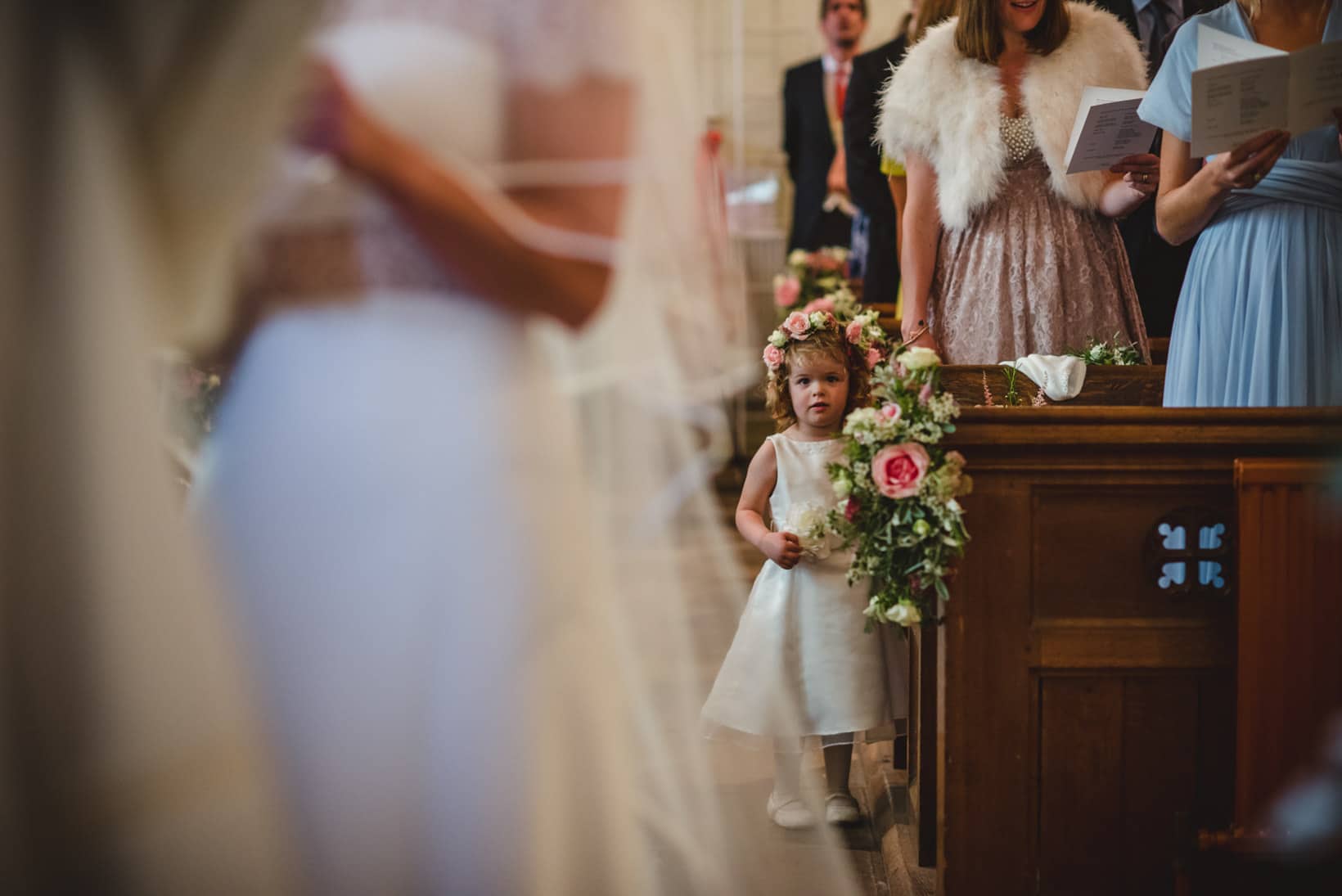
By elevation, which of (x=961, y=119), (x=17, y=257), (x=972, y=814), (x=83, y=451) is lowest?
(x=972, y=814)

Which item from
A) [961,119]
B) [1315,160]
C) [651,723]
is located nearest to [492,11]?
[651,723]

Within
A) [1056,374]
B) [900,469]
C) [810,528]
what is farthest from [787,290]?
[900,469]

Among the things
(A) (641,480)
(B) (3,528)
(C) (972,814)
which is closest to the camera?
(B) (3,528)

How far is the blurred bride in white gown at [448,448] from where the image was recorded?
38.1 inches

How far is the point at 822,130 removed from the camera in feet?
17.6

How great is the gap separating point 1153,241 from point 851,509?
2340 millimetres

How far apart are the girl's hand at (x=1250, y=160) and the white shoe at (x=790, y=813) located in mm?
1374

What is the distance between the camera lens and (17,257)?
918 mm

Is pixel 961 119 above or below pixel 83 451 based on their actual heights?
above

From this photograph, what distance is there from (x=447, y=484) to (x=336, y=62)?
34 cm

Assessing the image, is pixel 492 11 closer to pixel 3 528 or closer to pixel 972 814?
pixel 3 528

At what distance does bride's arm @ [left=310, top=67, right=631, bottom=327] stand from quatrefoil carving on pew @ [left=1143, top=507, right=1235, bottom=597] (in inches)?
49.3

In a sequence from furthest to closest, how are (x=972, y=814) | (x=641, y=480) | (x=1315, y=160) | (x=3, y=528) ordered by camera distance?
(x=1315, y=160) < (x=972, y=814) < (x=641, y=480) < (x=3, y=528)

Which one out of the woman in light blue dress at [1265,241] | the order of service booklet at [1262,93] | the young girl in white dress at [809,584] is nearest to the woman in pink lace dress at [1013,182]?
the young girl in white dress at [809,584]
